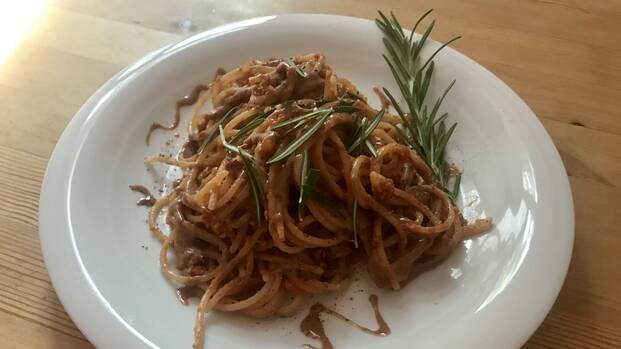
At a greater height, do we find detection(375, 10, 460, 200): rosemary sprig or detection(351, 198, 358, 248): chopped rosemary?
detection(375, 10, 460, 200): rosemary sprig

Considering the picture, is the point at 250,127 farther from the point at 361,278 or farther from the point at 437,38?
the point at 437,38

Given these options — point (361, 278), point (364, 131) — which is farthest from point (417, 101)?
point (361, 278)

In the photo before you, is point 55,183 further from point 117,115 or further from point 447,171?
point 447,171

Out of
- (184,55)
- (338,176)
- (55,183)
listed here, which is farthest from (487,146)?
(55,183)

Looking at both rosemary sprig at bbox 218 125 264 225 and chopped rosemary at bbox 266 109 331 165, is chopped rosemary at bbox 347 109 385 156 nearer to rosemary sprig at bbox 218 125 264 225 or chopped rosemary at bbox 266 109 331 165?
chopped rosemary at bbox 266 109 331 165

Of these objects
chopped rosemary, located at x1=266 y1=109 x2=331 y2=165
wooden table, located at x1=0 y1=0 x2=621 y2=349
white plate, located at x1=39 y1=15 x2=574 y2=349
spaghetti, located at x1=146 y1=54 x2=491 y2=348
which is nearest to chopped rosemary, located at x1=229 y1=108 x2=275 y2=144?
spaghetti, located at x1=146 y1=54 x2=491 y2=348

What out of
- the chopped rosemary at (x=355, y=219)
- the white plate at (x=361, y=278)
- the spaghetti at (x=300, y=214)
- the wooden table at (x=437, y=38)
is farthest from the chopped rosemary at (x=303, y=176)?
the wooden table at (x=437, y=38)
